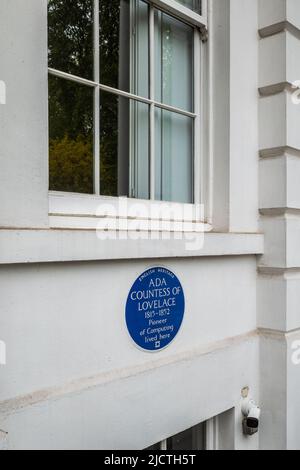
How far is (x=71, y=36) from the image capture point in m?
2.15

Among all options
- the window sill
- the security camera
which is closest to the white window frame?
the window sill

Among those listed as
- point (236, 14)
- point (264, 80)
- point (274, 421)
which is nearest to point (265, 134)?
point (264, 80)

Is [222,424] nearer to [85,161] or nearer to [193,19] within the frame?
[85,161]

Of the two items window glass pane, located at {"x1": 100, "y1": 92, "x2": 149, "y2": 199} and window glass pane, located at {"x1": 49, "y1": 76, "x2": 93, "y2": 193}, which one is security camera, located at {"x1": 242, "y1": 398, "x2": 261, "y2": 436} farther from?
window glass pane, located at {"x1": 49, "y1": 76, "x2": 93, "y2": 193}

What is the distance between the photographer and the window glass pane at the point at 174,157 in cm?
263

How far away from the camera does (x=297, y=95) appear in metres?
3.07

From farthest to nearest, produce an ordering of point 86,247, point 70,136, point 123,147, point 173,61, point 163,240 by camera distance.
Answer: point 173,61
point 123,147
point 163,240
point 70,136
point 86,247

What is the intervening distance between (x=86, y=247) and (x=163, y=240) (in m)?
0.52

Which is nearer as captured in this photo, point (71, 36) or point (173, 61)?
point (71, 36)

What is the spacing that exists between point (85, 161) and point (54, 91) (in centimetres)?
38

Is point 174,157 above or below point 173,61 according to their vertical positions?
below

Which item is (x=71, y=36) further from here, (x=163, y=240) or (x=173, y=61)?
(x=163, y=240)

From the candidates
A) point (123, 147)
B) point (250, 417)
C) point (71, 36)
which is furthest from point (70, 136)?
point (250, 417)

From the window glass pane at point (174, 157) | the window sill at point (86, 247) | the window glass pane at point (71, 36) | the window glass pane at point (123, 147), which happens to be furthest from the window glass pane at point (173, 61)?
the window sill at point (86, 247)
